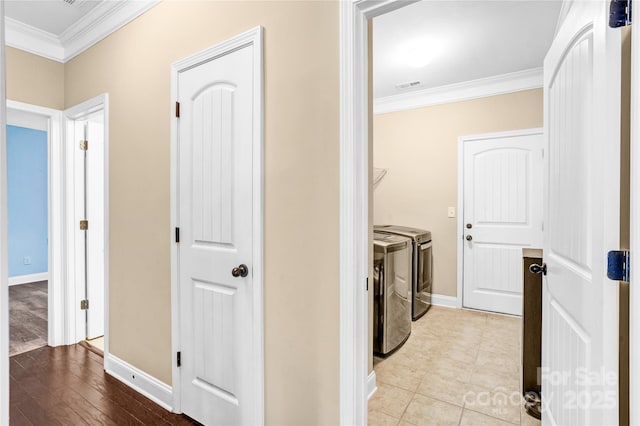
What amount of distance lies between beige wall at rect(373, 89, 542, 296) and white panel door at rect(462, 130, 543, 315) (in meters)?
0.15

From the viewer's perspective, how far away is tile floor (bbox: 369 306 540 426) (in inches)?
75.2

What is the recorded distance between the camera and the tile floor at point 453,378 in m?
1.91

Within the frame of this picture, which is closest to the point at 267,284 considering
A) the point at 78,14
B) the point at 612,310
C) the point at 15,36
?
the point at 612,310

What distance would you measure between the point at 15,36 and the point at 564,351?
4.21 m

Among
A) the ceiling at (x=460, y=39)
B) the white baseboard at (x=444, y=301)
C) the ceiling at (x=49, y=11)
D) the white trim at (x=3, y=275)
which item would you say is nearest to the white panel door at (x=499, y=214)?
the white baseboard at (x=444, y=301)

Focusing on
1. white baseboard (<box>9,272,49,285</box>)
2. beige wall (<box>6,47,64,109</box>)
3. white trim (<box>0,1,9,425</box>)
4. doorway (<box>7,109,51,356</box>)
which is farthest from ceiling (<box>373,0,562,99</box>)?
white baseboard (<box>9,272,49,285</box>)

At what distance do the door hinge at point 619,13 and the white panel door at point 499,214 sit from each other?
9.61 ft

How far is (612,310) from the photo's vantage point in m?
0.89

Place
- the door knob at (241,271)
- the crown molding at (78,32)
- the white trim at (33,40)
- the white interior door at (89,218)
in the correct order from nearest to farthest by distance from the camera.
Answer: the door knob at (241,271) < the crown molding at (78,32) < the white trim at (33,40) < the white interior door at (89,218)

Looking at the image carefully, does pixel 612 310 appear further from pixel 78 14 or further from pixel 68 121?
pixel 68 121

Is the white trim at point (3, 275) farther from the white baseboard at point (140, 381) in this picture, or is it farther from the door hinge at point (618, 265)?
the white baseboard at point (140, 381)

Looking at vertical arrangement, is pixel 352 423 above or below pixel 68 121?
below

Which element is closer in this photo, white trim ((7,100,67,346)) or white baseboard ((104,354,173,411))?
white baseboard ((104,354,173,411))

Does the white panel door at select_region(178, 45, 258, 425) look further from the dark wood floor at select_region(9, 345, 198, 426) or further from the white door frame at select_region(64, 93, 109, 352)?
the white door frame at select_region(64, 93, 109, 352)
